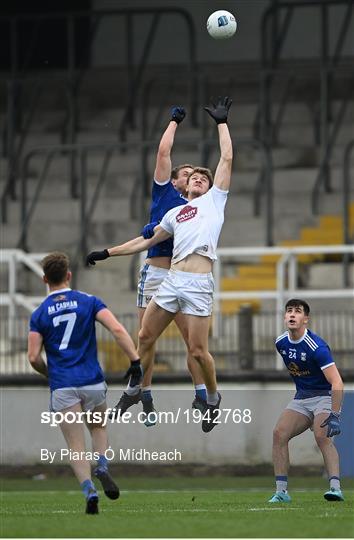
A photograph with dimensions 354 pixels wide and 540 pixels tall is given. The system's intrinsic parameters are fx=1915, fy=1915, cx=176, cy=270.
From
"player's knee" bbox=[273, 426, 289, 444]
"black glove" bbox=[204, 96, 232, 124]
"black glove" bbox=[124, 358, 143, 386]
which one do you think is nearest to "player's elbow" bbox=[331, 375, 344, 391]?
"player's knee" bbox=[273, 426, 289, 444]

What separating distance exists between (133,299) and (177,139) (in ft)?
11.7

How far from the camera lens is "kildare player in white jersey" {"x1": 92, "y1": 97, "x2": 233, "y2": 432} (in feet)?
53.3

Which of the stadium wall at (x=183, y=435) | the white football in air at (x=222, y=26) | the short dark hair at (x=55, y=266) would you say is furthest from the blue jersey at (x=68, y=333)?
the stadium wall at (x=183, y=435)

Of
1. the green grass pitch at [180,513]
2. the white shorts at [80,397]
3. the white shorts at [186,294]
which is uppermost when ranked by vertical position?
the white shorts at [186,294]

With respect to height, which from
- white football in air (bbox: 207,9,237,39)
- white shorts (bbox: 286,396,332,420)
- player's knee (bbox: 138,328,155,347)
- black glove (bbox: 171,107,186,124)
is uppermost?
white football in air (bbox: 207,9,237,39)

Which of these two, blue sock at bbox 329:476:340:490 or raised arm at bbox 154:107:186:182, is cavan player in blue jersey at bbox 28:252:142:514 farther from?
blue sock at bbox 329:476:340:490

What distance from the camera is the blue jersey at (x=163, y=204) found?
16766 millimetres

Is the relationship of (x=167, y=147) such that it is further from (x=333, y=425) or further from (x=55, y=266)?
(x=333, y=425)

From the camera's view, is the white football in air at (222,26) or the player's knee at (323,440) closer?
the player's knee at (323,440)

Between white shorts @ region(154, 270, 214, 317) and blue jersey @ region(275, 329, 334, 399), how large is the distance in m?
0.78

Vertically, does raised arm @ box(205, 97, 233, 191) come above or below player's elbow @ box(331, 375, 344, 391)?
above

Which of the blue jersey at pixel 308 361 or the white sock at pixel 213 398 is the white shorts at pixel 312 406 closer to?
the blue jersey at pixel 308 361

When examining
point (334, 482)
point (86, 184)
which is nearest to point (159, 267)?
point (334, 482)

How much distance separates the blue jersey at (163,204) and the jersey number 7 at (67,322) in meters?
2.64
